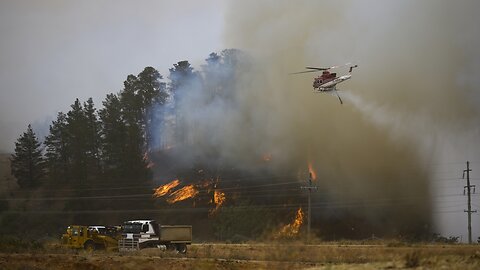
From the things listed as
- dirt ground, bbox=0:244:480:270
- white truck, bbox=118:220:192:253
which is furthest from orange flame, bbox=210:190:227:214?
dirt ground, bbox=0:244:480:270

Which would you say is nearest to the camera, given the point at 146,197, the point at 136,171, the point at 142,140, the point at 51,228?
the point at 51,228

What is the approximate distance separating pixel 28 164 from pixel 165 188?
30714 mm

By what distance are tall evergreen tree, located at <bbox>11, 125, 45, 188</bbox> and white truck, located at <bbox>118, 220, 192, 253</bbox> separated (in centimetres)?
6630

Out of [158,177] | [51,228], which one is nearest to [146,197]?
[158,177]

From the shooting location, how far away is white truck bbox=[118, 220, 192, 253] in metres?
50.6

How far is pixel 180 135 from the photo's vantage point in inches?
4631

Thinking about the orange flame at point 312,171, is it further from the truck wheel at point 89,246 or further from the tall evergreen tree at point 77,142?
the truck wheel at point 89,246

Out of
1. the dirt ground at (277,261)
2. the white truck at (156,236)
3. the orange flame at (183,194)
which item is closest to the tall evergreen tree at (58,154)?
the orange flame at (183,194)

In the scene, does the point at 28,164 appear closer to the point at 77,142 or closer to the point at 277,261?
the point at 77,142

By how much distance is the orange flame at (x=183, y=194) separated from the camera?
3905 inches

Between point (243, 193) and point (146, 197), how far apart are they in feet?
60.3

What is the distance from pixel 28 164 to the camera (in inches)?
4434

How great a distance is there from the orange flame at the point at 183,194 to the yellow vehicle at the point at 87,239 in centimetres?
4425

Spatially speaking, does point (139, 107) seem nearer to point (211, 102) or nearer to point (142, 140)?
point (142, 140)
